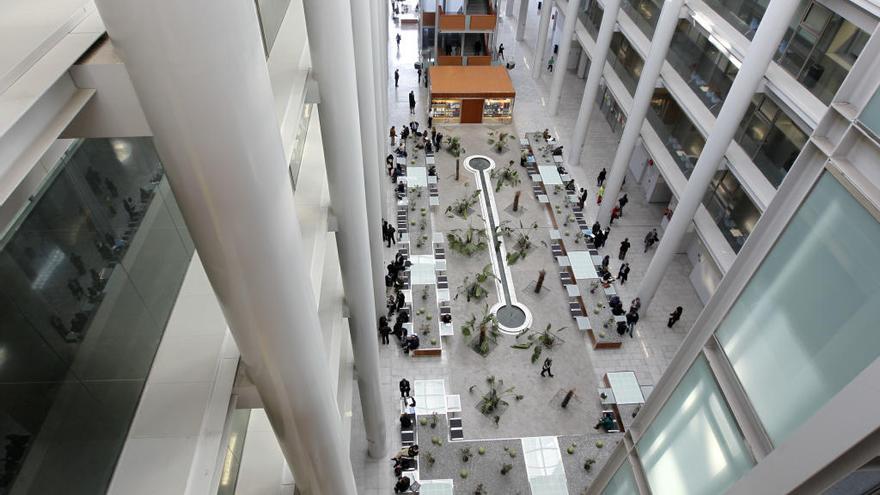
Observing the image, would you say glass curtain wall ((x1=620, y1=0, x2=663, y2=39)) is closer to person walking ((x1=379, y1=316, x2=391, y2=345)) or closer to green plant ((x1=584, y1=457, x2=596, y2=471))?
person walking ((x1=379, y1=316, x2=391, y2=345))

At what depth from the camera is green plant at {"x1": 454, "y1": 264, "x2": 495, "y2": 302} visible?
18344 mm

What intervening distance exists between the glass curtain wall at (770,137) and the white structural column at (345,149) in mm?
9911

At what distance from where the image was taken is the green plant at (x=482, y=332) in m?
16.7

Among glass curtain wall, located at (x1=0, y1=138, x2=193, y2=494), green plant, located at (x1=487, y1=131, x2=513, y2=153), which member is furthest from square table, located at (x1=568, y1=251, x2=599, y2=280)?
glass curtain wall, located at (x1=0, y1=138, x2=193, y2=494)

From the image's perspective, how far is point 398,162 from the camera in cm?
2375

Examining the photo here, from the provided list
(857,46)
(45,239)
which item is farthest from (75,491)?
(857,46)

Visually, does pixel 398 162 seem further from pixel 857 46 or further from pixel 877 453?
pixel 877 453

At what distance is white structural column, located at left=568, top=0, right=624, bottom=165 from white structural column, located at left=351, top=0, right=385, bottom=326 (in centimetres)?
923

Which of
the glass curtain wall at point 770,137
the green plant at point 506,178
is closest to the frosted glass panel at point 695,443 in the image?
the glass curtain wall at point 770,137

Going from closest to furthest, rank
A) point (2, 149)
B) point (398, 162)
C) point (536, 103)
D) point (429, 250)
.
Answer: point (2, 149) → point (429, 250) → point (398, 162) → point (536, 103)

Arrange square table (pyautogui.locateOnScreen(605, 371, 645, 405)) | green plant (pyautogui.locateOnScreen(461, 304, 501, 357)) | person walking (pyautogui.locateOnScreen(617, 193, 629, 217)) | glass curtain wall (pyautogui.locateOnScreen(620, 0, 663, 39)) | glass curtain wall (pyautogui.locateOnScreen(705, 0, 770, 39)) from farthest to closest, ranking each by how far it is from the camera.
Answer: person walking (pyautogui.locateOnScreen(617, 193, 629, 217)) → glass curtain wall (pyautogui.locateOnScreen(620, 0, 663, 39)) → green plant (pyautogui.locateOnScreen(461, 304, 501, 357)) → square table (pyautogui.locateOnScreen(605, 371, 645, 405)) → glass curtain wall (pyautogui.locateOnScreen(705, 0, 770, 39))

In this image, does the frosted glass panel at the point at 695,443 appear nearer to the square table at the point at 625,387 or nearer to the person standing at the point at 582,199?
the square table at the point at 625,387

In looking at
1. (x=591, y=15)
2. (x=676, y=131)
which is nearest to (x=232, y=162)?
(x=676, y=131)

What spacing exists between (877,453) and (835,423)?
0.38 meters
